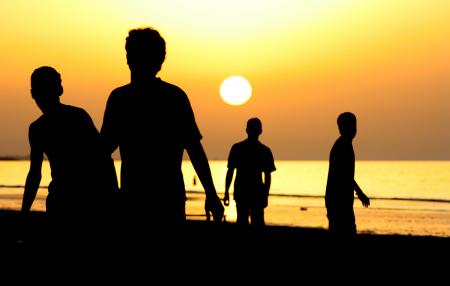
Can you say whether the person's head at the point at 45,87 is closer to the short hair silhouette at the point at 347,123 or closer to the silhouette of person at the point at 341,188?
the short hair silhouette at the point at 347,123

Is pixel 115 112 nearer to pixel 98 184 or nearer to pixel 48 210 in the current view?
pixel 98 184

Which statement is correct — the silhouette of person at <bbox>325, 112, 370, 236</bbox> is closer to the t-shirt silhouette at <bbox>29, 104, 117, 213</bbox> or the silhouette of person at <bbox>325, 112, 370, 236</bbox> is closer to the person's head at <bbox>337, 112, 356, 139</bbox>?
the person's head at <bbox>337, 112, 356, 139</bbox>

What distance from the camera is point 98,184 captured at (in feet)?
15.8

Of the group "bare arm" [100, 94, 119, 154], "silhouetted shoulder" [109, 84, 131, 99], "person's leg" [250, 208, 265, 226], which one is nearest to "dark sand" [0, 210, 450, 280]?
"person's leg" [250, 208, 265, 226]

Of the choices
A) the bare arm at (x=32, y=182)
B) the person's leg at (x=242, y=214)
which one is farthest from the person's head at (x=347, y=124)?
the bare arm at (x=32, y=182)

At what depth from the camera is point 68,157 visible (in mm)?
4945

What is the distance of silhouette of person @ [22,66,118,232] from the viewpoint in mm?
4801

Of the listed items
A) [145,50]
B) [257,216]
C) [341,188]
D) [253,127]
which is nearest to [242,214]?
[257,216]

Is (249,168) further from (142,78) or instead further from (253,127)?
(142,78)

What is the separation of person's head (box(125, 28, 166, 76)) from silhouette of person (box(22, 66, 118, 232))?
0.70m

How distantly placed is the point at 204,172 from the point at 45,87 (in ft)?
4.99

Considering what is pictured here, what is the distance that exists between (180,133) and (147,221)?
53 cm

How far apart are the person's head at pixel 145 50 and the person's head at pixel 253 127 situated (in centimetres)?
607

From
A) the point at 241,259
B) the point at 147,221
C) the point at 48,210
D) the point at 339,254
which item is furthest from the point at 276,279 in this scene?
the point at 147,221
